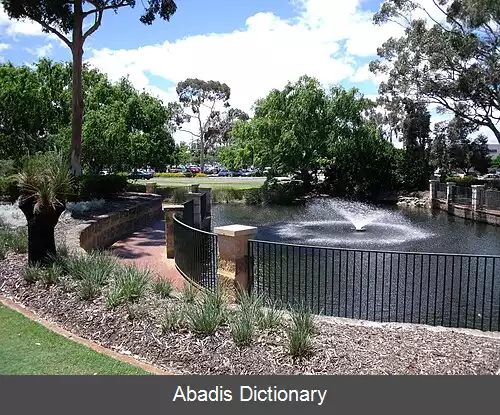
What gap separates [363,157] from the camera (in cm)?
3459

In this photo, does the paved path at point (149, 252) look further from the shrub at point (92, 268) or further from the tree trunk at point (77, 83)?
the tree trunk at point (77, 83)

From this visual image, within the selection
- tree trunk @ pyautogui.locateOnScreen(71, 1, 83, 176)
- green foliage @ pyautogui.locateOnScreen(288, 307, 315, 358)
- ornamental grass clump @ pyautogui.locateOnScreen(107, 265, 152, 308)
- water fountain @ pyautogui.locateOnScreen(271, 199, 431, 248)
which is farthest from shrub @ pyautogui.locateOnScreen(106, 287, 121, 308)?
tree trunk @ pyautogui.locateOnScreen(71, 1, 83, 176)

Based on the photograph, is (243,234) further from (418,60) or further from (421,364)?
(418,60)

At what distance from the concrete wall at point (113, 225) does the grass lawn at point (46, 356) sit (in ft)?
13.5

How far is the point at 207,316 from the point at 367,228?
15039 millimetres

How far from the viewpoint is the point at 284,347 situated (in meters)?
4.64

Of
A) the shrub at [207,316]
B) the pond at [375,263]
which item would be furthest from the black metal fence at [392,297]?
the shrub at [207,316]

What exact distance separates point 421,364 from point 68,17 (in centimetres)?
1944

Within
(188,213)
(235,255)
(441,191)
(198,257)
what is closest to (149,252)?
(188,213)

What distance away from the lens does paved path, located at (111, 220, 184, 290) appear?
9977mm

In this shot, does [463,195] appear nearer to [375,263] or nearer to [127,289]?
[375,263]

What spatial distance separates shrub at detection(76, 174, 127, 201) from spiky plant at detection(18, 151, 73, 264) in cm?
904

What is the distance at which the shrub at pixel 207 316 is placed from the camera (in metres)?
5.01

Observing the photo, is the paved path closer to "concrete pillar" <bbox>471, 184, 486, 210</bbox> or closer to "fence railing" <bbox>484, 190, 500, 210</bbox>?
"concrete pillar" <bbox>471, 184, 486, 210</bbox>
